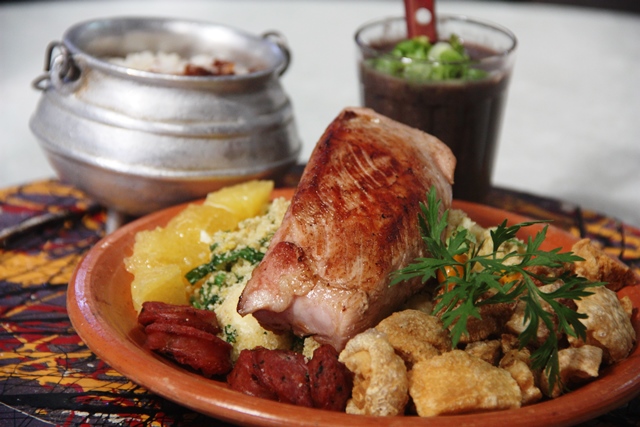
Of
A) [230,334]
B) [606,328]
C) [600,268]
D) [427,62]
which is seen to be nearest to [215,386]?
[230,334]

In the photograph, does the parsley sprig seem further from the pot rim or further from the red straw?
the red straw

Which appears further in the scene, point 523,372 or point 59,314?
point 59,314

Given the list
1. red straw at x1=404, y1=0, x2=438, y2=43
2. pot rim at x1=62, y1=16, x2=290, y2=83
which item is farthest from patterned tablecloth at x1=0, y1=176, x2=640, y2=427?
red straw at x1=404, y1=0, x2=438, y2=43

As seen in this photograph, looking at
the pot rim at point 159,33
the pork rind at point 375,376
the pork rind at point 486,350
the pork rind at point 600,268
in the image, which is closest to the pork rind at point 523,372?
the pork rind at point 486,350

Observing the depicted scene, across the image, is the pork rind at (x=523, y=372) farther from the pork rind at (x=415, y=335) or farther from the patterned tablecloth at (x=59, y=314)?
the patterned tablecloth at (x=59, y=314)

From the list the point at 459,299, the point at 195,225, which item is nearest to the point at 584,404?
the point at 459,299

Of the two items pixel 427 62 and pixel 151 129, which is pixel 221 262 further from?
pixel 427 62
